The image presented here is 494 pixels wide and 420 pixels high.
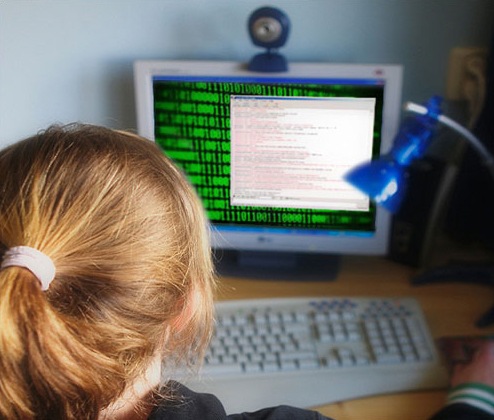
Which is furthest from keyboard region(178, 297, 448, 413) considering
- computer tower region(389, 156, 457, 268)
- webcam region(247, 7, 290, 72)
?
webcam region(247, 7, 290, 72)

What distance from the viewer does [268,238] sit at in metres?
1.25

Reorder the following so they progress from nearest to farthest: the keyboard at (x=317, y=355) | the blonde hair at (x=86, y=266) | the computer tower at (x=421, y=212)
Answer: the blonde hair at (x=86, y=266), the keyboard at (x=317, y=355), the computer tower at (x=421, y=212)

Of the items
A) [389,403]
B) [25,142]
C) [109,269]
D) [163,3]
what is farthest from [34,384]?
[163,3]

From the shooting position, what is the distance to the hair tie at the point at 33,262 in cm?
59

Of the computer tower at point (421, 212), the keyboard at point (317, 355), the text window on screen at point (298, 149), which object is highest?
the text window on screen at point (298, 149)

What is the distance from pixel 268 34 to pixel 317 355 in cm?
53

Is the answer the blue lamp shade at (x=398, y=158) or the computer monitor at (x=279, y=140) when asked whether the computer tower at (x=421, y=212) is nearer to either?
the computer monitor at (x=279, y=140)

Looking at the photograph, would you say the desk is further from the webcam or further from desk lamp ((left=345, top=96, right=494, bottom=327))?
the webcam

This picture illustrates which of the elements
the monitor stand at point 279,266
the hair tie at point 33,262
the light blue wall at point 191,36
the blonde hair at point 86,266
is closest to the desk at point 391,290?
the monitor stand at point 279,266

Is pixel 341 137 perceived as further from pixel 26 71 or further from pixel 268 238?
pixel 26 71

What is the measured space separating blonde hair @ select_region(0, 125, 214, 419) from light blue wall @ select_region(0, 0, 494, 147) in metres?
0.57

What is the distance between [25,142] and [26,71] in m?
0.66

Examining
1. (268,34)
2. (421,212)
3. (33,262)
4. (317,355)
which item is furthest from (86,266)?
(421,212)

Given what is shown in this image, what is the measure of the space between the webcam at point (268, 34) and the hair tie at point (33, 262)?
25.3 inches
